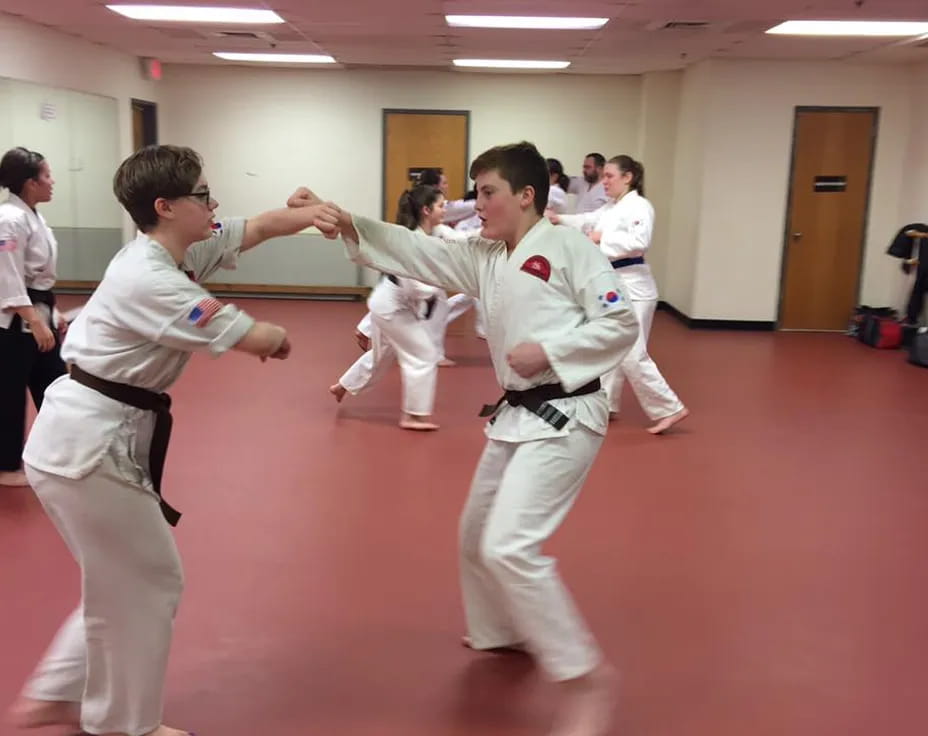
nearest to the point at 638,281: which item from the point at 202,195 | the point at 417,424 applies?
the point at 417,424

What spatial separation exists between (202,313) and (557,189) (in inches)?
232

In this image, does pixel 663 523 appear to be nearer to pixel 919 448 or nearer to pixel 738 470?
pixel 738 470

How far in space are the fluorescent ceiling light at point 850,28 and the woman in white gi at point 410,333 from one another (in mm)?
3137

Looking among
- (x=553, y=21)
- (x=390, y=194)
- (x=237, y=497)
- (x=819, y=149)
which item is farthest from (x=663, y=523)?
(x=390, y=194)

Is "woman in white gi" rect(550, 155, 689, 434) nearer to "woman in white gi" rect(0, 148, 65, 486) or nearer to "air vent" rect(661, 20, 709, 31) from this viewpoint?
"air vent" rect(661, 20, 709, 31)

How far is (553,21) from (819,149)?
3.54 metres

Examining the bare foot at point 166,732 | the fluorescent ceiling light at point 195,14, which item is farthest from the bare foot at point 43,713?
the fluorescent ceiling light at point 195,14

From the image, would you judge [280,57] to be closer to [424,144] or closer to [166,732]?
[424,144]

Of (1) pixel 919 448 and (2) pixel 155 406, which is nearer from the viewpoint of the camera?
(2) pixel 155 406

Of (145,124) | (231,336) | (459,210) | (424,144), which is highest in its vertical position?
(145,124)

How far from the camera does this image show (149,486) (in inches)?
84.9

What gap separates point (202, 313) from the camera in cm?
199

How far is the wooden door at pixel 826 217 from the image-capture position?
9.11m

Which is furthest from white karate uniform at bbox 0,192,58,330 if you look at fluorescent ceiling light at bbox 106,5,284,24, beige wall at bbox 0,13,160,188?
beige wall at bbox 0,13,160,188
